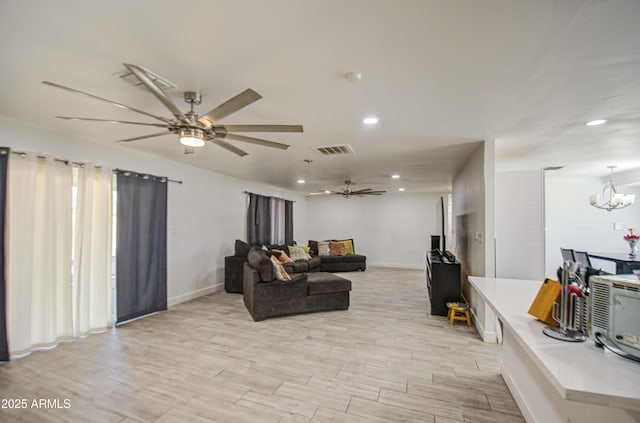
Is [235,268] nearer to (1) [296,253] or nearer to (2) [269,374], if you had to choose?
(1) [296,253]

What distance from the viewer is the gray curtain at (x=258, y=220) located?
257 inches

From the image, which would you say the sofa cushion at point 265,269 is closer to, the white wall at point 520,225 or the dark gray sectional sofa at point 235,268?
the dark gray sectional sofa at point 235,268

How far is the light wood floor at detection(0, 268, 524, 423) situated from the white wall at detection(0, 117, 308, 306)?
1183 mm

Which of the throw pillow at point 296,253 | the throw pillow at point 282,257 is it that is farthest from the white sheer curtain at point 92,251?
the throw pillow at point 296,253

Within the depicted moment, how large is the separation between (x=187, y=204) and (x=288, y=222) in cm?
365

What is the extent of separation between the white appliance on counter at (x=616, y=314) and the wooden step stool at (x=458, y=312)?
2.79m

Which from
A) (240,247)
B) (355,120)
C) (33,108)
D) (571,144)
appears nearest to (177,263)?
(240,247)

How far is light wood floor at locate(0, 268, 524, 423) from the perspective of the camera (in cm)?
200

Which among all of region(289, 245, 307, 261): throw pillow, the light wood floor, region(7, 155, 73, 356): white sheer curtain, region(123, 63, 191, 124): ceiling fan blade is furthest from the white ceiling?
region(289, 245, 307, 261): throw pillow

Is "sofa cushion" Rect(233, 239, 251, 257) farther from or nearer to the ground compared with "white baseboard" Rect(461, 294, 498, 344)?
farther from the ground

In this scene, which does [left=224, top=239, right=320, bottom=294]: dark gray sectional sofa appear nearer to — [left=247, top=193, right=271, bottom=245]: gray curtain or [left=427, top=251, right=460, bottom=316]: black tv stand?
[left=247, top=193, right=271, bottom=245]: gray curtain

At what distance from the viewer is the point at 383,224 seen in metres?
8.91

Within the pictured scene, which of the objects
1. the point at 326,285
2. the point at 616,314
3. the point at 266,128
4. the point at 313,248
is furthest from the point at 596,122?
the point at 313,248

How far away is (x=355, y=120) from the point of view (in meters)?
2.68
